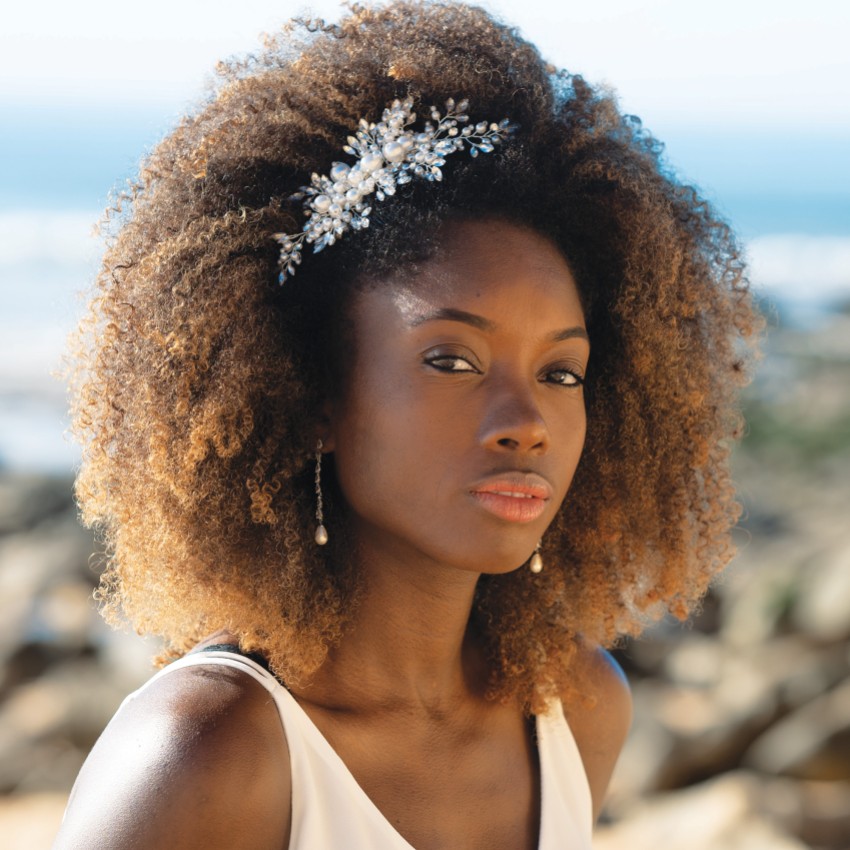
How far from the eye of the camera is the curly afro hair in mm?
2363

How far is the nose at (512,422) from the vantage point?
2236mm

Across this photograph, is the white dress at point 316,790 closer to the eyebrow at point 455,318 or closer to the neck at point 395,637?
the neck at point 395,637

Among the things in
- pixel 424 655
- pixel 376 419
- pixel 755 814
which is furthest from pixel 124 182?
pixel 755 814

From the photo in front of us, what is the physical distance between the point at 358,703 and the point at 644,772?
11.8 ft

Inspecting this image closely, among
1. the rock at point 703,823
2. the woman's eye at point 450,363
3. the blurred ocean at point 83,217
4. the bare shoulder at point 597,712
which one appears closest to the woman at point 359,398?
the woman's eye at point 450,363

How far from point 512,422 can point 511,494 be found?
13 cm

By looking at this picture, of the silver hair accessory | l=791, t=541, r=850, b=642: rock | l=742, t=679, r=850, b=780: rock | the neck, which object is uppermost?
the silver hair accessory

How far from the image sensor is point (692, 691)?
692 centimetres

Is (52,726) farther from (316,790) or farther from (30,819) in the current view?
(316,790)

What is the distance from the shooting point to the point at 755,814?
5.01 meters

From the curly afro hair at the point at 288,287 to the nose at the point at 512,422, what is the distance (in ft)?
1.03

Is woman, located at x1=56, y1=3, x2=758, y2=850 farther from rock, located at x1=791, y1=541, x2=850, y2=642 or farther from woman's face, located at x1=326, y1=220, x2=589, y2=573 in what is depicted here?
rock, located at x1=791, y1=541, x2=850, y2=642

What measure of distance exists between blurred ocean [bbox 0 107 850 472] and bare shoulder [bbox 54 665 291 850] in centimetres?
1109

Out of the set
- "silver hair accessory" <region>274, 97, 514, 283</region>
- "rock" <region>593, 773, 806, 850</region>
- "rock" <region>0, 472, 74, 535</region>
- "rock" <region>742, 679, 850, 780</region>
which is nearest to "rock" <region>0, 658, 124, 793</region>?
"rock" <region>593, 773, 806, 850</region>
